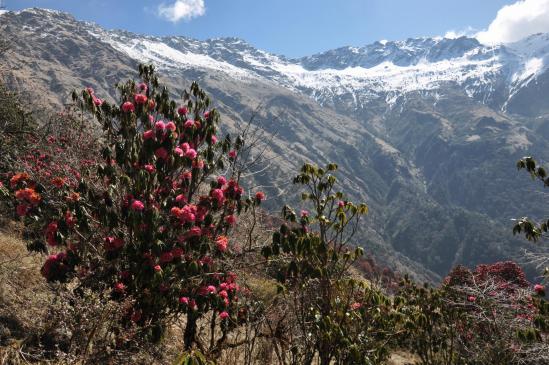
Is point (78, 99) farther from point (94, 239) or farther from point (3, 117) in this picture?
point (3, 117)

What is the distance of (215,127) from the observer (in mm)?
7441

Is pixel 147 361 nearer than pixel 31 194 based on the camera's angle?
No

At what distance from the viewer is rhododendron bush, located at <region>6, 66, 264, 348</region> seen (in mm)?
5625

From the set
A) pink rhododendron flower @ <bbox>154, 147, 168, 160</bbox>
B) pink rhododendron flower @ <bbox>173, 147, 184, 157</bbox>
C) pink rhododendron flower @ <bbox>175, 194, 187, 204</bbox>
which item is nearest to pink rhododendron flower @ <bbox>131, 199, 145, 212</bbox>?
pink rhododendron flower @ <bbox>175, 194, 187, 204</bbox>

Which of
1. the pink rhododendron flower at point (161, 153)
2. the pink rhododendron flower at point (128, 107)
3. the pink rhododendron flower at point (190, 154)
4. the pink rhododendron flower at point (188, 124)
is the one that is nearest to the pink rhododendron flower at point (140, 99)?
the pink rhododendron flower at point (128, 107)

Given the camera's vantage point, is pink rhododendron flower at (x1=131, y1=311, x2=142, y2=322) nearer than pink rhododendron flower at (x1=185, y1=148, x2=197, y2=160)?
Yes

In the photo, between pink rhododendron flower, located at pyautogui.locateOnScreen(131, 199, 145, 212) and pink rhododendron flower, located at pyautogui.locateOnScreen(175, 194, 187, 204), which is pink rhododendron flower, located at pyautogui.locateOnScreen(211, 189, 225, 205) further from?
pink rhododendron flower, located at pyautogui.locateOnScreen(131, 199, 145, 212)

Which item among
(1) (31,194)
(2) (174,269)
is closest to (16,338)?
(1) (31,194)

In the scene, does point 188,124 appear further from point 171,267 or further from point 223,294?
point 223,294

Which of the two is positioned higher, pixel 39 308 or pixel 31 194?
pixel 31 194

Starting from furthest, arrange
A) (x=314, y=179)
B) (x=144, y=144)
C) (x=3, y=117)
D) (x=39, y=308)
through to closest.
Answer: (x=3, y=117), (x=39, y=308), (x=314, y=179), (x=144, y=144)

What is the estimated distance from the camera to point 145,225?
571 centimetres

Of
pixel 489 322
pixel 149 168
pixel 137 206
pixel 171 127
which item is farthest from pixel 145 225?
pixel 489 322

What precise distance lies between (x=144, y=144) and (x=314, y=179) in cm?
242
